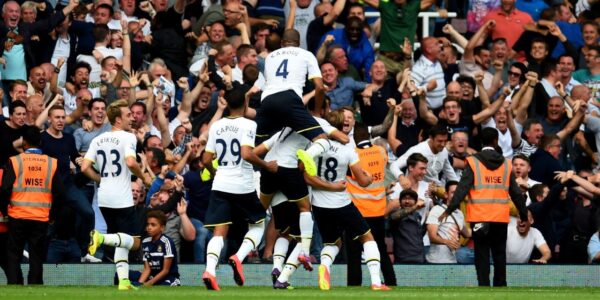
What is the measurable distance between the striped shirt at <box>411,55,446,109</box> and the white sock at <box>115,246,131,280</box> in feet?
29.8

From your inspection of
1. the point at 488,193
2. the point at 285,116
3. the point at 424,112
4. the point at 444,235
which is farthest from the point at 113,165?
the point at 424,112

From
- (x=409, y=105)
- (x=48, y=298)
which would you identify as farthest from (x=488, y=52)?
(x=48, y=298)

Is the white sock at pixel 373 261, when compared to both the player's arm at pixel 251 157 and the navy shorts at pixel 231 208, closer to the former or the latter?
the navy shorts at pixel 231 208

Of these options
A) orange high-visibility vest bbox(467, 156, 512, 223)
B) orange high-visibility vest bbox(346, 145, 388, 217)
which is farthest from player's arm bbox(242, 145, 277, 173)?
orange high-visibility vest bbox(467, 156, 512, 223)

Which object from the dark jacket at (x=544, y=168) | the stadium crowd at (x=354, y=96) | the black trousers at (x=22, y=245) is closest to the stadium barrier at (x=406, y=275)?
the stadium crowd at (x=354, y=96)

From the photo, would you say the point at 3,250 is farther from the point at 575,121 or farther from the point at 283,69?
the point at 575,121

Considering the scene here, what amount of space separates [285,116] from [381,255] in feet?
10.9

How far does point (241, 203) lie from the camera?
18.6 meters

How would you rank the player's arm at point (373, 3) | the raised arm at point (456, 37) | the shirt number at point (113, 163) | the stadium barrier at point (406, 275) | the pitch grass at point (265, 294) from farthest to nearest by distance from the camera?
the player's arm at point (373, 3), the raised arm at point (456, 37), the stadium barrier at point (406, 275), the shirt number at point (113, 163), the pitch grass at point (265, 294)

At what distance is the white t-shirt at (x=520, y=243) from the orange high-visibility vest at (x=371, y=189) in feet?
9.60

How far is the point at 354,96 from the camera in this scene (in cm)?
2658

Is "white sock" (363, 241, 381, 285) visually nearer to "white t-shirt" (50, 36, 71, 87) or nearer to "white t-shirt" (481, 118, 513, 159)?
"white t-shirt" (481, 118, 513, 159)

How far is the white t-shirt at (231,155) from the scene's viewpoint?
60.3 ft

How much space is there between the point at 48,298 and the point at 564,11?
15788 mm
